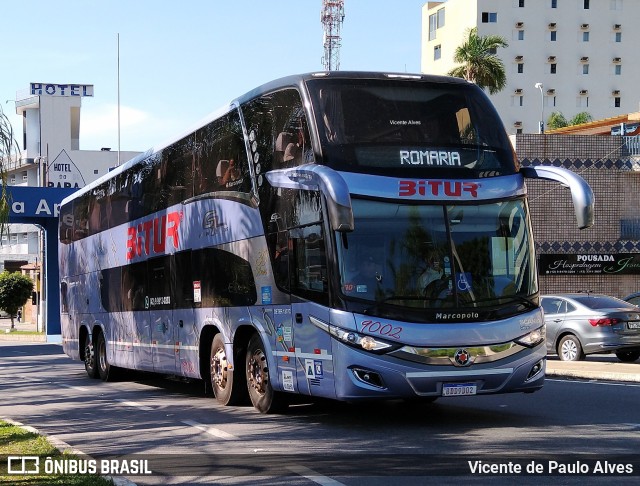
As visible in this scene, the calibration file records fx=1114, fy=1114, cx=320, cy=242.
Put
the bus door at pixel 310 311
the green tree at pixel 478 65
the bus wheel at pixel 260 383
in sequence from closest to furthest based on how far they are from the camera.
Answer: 1. the bus door at pixel 310 311
2. the bus wheel at pixel 260 383
3. the green tree at pixel 478 65

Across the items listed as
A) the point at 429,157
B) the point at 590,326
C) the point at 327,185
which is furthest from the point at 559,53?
the point at 327,185

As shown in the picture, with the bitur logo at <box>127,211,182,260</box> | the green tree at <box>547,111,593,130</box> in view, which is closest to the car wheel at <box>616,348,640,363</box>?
the bitur logo at <box>127,211,182,260</box>

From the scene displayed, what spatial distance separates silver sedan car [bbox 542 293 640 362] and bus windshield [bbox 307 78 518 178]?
11925 millimetres

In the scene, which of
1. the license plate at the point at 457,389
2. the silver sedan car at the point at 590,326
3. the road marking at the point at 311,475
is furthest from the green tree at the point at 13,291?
the road marking at the point at 311,475

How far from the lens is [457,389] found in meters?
12.0

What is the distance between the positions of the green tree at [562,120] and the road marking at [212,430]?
9164cm

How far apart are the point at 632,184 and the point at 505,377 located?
101 feet

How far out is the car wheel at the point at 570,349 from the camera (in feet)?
80.2

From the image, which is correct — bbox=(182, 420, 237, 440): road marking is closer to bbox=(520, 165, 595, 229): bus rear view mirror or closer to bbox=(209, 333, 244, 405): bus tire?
bbox=(209, 333, 244, 405): bus tire

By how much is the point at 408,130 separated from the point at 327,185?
1.65m

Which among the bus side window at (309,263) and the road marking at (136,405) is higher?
the bus side window at (309,263)

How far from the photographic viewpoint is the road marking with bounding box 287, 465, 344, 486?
8938 mm

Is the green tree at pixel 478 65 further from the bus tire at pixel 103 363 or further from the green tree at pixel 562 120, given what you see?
the green tree at pixel 562 120

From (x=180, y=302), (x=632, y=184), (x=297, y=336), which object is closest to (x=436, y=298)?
(x=297, y=336)
